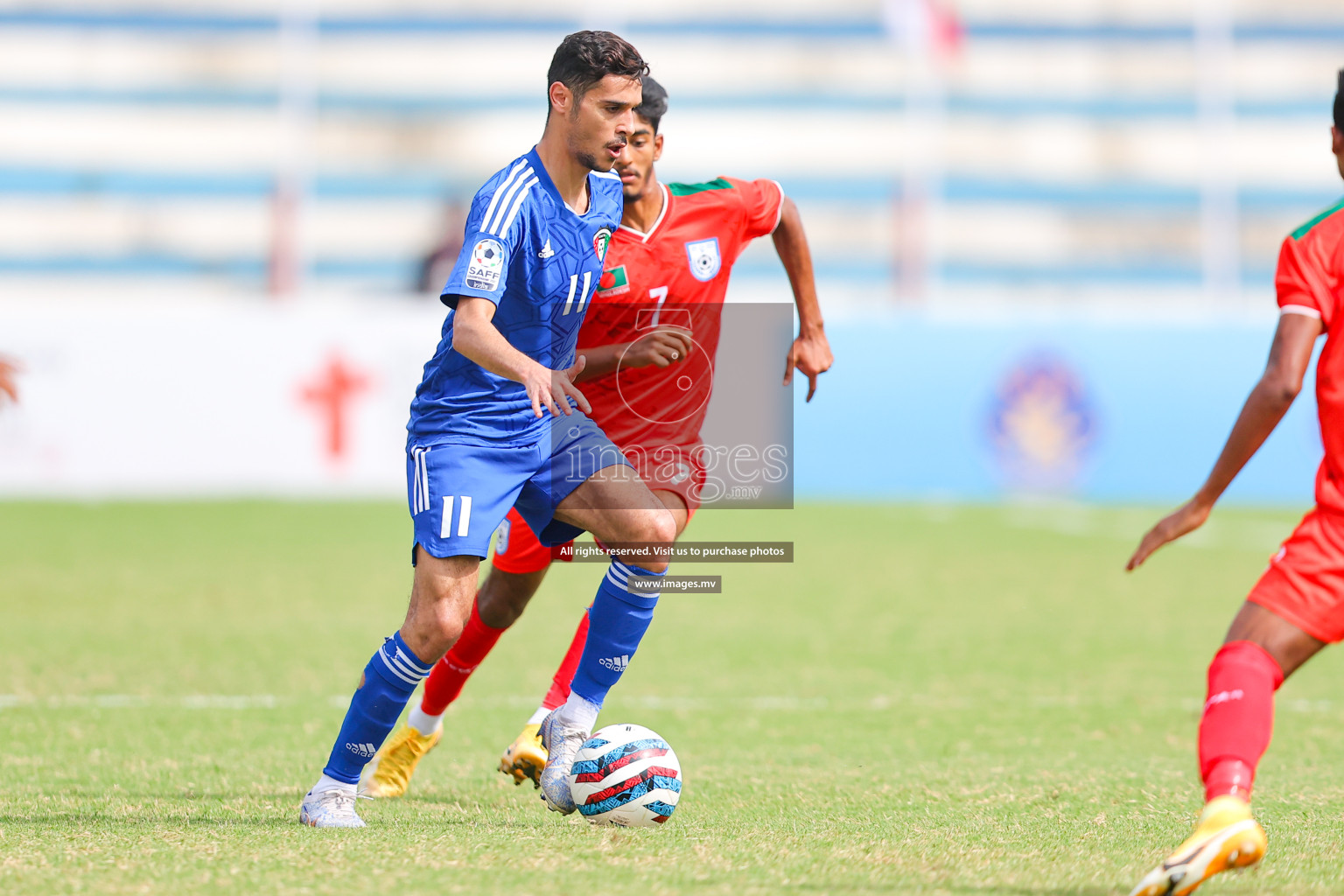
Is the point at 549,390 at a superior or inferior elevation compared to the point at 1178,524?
superior

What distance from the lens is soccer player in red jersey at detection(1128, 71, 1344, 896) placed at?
3531mm

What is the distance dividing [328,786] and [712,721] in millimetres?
2255

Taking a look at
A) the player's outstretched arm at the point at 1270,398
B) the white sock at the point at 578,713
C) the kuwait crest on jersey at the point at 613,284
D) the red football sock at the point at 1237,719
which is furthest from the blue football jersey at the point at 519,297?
the red football sock at the point at 1237,719

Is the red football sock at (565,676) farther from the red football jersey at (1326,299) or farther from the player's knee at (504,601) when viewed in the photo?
the red football jersey at (1326,299)

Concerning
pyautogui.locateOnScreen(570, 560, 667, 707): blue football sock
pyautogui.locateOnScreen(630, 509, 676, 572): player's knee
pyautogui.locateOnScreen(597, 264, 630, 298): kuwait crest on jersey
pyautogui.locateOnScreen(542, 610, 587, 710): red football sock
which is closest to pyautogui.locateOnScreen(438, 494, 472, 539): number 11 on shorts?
pyautogui.locateOnScreen(630, 509, 676, 572): player's knee

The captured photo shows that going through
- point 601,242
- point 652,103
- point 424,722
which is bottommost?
point 424,722

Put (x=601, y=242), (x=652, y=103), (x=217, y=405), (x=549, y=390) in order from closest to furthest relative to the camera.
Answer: (x=549, y=390) → (x=601, y=242) → (x=652, y=103) → (x=217, y=405)

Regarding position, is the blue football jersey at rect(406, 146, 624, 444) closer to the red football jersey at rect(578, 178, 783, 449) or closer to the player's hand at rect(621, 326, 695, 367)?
the player's hand at rect(621, 326, 695, 367)

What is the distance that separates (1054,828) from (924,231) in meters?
17.9

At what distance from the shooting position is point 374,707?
457 cm

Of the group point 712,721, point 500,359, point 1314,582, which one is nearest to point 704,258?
point 500,359

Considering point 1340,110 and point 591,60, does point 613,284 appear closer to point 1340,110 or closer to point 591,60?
point 591,60

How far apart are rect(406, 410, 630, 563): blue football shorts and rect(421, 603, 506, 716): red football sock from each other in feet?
2.74

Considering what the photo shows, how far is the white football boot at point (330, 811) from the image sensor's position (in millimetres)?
4449
